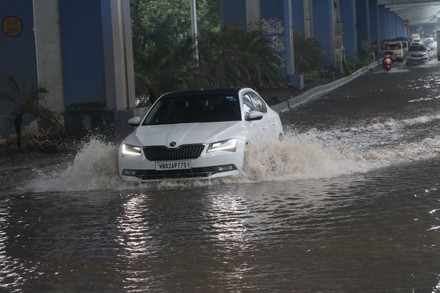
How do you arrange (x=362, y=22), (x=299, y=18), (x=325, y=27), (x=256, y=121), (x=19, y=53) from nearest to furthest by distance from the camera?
(x=256, y=121)
(x=19, y=53)
(x=299, y=18)
(x=325, y=27)
(x=362, y=22)

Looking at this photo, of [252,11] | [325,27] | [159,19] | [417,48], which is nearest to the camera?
[252,11]

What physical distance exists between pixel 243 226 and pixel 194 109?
15.1ft

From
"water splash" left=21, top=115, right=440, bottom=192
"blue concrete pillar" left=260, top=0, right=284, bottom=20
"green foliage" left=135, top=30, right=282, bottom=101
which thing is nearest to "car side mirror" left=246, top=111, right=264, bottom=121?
"water splash" left=21, top=115, right=440, bottom=192

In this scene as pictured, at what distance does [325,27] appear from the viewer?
55375 millimetres

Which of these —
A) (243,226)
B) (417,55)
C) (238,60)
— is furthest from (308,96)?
(417,55)

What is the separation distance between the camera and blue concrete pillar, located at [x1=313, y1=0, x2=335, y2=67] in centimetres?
5512

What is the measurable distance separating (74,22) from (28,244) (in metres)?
11.8

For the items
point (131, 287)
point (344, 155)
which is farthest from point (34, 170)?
point (131, 287)

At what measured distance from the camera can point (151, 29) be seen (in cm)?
5972

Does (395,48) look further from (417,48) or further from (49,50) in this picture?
(49,50)

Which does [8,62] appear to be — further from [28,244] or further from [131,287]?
[131,287]

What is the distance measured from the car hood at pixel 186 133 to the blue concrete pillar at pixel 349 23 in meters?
59.8

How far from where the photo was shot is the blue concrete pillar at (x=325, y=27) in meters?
55.1

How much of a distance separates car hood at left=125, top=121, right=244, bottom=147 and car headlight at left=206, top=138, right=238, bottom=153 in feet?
0.20
